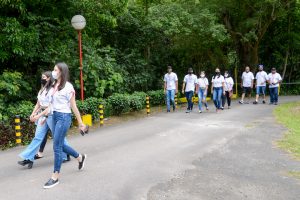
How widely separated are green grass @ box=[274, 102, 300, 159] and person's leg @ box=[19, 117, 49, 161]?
5.33 metres

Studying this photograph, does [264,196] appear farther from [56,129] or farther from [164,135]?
[164,135]

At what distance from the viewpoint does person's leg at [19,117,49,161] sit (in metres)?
7.55

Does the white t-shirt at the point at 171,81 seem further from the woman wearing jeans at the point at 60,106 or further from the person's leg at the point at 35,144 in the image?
the woman wearing jeans at the point at 60,106

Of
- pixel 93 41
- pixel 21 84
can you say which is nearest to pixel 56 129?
pixel 21 84

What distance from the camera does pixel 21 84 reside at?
539 inches

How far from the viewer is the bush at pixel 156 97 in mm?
18547

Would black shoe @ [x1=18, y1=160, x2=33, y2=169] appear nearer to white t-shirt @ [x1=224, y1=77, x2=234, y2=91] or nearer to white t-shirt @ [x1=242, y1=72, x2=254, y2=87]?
white t-shirt @ [x1=224, y1=77, x2=234, y2=91]

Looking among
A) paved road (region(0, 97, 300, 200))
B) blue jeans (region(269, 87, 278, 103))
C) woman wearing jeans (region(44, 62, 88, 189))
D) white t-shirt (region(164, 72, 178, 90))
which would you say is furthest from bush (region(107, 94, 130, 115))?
woman wearing jeans (region(44, 62, 88, 189))

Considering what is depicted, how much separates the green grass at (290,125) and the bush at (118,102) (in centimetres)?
560

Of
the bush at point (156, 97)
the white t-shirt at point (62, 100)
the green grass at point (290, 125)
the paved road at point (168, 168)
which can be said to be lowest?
the paved road at point (168, 168)

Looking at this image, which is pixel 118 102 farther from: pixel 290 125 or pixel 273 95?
pixel 273 95

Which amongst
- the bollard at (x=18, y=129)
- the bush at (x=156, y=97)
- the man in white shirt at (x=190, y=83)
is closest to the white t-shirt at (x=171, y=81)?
the man in white shirt at (x=190, y=83)

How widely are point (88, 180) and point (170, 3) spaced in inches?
599

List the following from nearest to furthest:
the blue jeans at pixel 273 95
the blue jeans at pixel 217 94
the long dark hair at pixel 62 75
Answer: the long dark hair at pixel 62 75
the blue jeans at pixel 217 94
the blue jeans at pixel 273 95
